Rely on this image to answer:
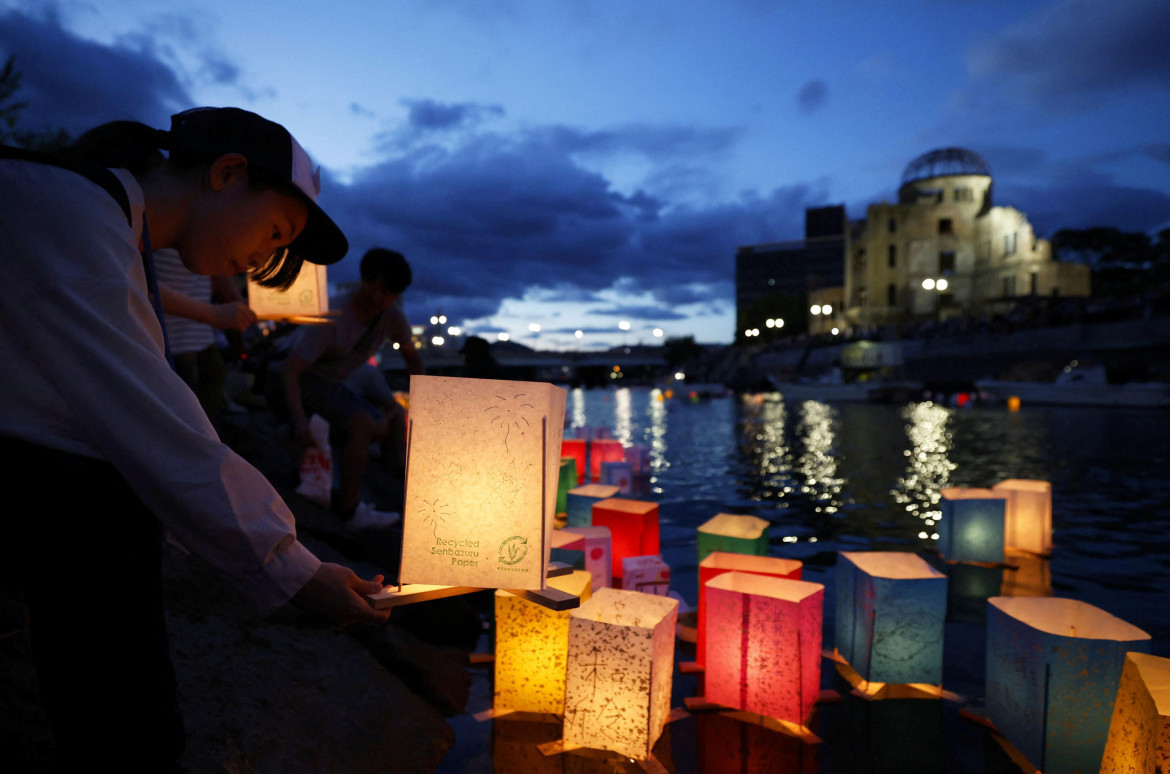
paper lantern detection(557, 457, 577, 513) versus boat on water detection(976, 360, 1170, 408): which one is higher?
boat on water detection(976, 360, 1170, 408)

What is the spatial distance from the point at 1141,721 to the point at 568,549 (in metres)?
2.25

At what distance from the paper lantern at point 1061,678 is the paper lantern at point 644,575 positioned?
1.62 meters

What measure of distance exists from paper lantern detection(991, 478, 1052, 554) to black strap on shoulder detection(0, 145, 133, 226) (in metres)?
5.69

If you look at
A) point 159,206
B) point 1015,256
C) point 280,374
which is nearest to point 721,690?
point 159,206

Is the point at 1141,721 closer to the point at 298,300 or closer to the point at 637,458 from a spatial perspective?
the point at 298,300

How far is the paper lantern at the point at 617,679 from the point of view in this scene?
234 cm

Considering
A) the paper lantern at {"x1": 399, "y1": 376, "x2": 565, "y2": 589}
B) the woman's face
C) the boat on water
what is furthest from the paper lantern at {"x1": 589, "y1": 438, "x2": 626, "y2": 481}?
the boat on water

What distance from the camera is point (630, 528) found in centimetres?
432

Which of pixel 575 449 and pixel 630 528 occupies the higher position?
pixel 575 449

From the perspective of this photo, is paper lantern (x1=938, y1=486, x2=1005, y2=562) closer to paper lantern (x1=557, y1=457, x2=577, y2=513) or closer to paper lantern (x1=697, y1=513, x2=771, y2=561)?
paper lantern (x1=697, y1=513, x2=771, y2=561)

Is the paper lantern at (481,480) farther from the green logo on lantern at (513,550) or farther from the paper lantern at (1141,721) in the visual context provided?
the paper lantern at (1141,721)

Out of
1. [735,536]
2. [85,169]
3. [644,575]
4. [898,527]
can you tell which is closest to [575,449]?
[898,527]

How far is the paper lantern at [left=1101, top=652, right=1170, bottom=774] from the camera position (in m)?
1.73

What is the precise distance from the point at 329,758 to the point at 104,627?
1172 millimetres
